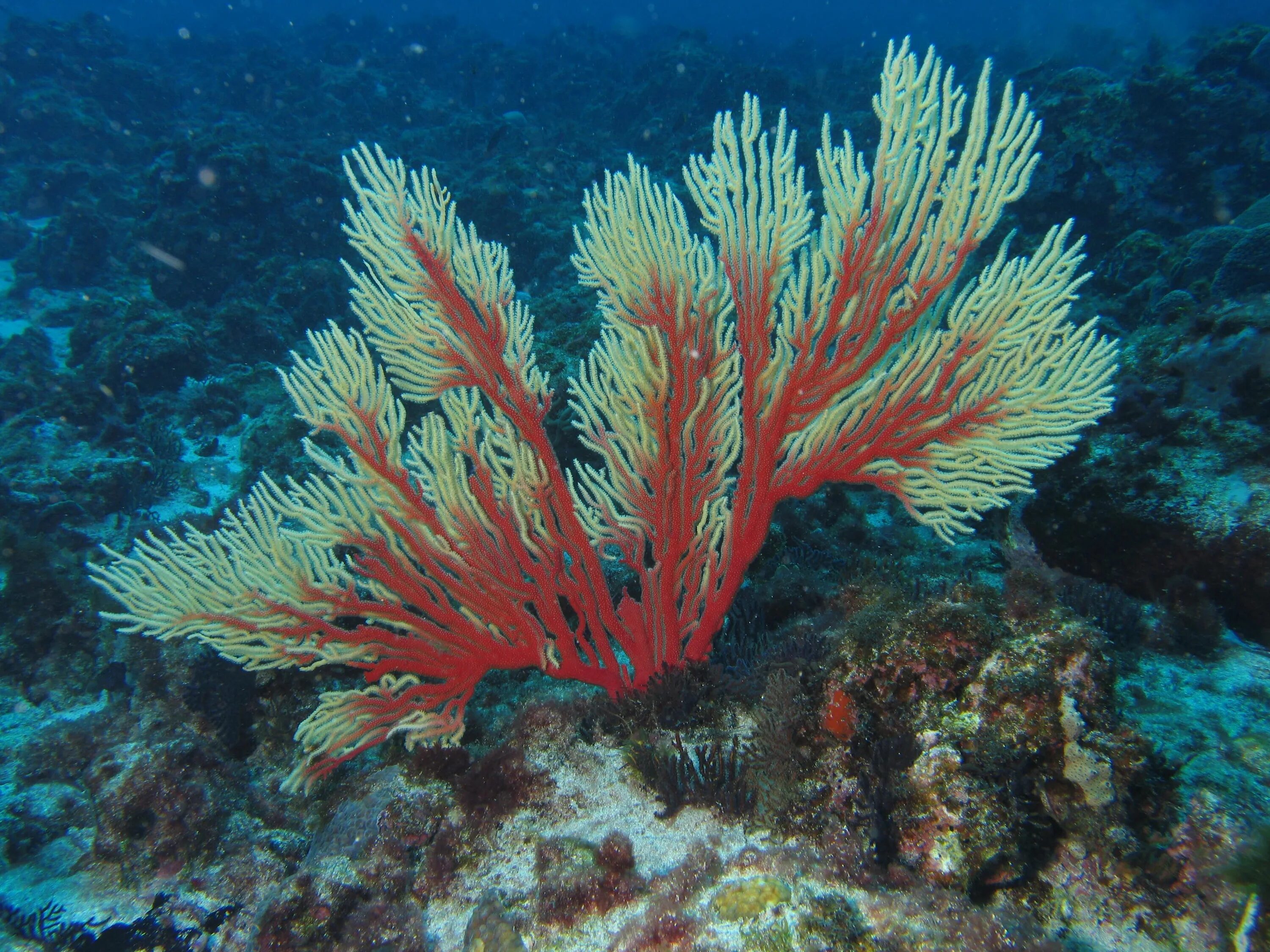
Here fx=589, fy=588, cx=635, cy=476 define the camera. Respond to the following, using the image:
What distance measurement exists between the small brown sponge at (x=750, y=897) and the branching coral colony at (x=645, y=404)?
1.49m

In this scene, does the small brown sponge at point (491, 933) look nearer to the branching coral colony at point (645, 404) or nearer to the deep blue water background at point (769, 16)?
the branching coral colony at point (645, 404)

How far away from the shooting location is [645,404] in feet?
11.3

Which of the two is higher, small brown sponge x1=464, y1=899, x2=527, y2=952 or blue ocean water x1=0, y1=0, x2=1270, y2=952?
blue ocean water x1=0, y1=0, x2=1270, y2=952

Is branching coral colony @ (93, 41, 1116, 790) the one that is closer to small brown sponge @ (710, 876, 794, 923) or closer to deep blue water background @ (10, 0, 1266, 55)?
small brown sponge @ (710, 876, 794, 923)

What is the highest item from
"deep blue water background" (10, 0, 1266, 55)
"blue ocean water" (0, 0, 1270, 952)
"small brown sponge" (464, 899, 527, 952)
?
"deep blue water background" (10, 0, 1266, 55)

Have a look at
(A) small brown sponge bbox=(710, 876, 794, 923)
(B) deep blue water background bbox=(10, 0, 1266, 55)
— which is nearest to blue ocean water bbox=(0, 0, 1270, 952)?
(A) small brown sponge bbox=(710, 876, 794, 923)

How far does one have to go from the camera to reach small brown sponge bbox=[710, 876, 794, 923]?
2598mm

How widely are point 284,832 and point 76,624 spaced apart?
16.2 ft

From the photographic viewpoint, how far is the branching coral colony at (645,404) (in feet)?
10.6

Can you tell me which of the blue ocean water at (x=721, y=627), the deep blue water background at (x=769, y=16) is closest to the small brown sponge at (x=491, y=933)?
the blue ocean water at (x=721, y=627)

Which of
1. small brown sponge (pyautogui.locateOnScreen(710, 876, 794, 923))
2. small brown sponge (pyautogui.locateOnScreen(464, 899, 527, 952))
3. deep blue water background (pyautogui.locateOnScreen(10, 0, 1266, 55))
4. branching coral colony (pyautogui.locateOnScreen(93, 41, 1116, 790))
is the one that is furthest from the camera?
deep blue water background (pyautogui.locateOnScreen(10, 0, 1266, 55))

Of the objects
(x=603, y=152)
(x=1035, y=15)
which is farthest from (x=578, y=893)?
(x=1035, y=15)

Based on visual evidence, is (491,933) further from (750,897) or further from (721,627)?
(721,627)

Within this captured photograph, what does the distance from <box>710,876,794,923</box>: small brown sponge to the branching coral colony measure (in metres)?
1.49
